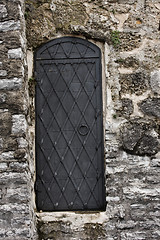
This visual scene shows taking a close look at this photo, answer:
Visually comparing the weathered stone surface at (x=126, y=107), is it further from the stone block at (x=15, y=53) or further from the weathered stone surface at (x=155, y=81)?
the stone block at (x=15, y=53)

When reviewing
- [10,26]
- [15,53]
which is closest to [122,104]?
[15,53]

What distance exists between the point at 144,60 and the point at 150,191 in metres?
1.35

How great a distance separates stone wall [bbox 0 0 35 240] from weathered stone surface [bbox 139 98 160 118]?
3.91 ft

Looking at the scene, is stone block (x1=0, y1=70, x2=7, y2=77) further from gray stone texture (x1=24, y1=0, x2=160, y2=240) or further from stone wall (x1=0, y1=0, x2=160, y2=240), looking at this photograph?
gray stone texture (x1=24, y1=0, x2=160, y2=240)

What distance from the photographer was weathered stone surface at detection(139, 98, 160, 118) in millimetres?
3859

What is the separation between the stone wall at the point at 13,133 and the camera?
3.40 meters

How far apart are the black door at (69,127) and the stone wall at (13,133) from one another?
29 cm

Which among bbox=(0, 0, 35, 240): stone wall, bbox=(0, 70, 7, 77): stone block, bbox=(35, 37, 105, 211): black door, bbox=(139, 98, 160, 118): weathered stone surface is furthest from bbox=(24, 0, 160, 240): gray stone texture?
bbox=(0, 70, 7, 77): stone block

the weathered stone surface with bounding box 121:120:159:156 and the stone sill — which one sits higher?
the weathered stone surface with bounding box 121:120:159:156

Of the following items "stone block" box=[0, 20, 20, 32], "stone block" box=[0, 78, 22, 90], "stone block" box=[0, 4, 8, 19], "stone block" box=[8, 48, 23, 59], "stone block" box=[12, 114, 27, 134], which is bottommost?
"stone block" box=[12, 114, 27, 134]

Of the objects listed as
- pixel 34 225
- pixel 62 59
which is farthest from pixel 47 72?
pixel 34 225

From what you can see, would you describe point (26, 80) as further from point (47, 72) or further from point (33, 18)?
point (33, 18)

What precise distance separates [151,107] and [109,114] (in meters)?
0.44

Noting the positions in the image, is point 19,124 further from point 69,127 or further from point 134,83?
point 134,83
